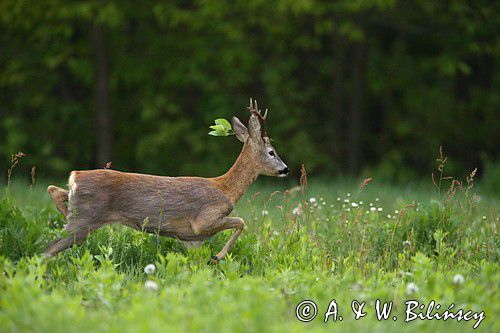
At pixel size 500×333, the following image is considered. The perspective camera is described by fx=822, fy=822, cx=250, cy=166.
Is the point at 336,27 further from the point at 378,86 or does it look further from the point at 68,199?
the point at 68,199

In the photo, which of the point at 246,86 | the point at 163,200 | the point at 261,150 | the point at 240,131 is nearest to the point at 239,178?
the point at 261,150

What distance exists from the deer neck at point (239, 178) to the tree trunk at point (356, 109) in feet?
29.8

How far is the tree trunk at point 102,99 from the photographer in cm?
1501

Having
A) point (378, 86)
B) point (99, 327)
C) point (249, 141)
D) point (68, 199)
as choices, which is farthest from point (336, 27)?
point (99, 327)

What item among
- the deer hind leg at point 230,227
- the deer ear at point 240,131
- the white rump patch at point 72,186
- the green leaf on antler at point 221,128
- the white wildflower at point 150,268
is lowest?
the deer hind leg at point 230,227

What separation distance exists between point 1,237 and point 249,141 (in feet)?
6.89

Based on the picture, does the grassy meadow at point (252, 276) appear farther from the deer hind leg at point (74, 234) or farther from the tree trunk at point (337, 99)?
the tree trunk at point (337, 99)

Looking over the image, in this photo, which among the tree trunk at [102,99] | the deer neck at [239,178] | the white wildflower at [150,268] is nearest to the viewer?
the white wildflower at [150,268]

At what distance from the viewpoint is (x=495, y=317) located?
15.5ft

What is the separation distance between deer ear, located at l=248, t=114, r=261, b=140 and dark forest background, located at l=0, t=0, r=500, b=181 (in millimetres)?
8005

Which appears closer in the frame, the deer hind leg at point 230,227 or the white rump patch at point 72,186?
the white rump patch at point 72,186

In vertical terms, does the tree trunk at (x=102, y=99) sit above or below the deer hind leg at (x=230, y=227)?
below

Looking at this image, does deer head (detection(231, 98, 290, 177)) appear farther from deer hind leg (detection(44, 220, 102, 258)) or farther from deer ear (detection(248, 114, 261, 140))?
deer hind leg (detection(44, 220, 102, 258))

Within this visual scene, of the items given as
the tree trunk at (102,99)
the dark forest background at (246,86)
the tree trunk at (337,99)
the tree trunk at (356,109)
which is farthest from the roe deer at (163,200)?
the tree trunk at (337,99)
